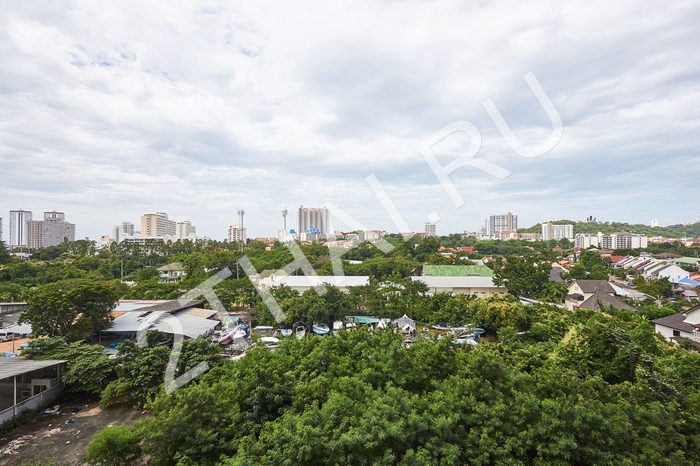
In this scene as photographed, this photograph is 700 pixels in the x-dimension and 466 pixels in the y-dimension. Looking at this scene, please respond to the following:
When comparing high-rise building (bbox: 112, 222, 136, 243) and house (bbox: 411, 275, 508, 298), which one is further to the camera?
high-rise building (bbox: 112, 222, 136, 243)

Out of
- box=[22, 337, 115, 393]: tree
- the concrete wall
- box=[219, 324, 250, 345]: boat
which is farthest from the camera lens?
box=[219, 324, 250, 345]: boat

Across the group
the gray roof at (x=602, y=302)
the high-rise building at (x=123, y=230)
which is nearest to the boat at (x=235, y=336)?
the gray roof at (x=602, y=302)

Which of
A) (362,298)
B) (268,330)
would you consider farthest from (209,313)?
(362,298)

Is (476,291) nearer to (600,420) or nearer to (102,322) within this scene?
(600,420)

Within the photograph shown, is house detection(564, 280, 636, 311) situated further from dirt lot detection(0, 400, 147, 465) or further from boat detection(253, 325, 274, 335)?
dirt lot detection(0, 400, 147, 465)

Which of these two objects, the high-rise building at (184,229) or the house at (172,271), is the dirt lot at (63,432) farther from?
the high-rise building at (184,229)

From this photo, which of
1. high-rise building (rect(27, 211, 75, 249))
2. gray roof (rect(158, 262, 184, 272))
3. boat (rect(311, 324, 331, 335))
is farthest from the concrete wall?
high-rise building (rect(27, 211, 75, 249))

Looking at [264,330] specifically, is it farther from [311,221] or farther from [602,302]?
[311,221]
